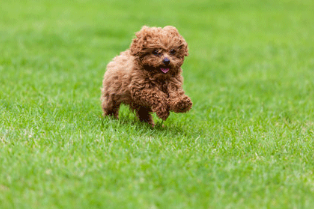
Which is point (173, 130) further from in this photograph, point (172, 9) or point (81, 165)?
point (172, 9)

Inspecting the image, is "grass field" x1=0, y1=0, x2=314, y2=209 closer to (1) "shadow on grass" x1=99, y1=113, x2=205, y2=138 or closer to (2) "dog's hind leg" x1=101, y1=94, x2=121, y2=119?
(1) "shadow on grass" x1=99, y1=113, x2=205, y2=138

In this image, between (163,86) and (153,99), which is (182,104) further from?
(163,86)

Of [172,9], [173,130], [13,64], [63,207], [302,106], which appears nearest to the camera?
[63,207]

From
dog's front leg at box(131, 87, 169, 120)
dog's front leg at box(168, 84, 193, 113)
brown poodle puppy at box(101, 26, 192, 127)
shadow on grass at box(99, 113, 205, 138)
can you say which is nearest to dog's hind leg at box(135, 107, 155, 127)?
shadow on grass at box(99, 113, 205, 138)

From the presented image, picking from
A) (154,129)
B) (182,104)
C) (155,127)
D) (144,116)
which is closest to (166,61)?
(182,104)

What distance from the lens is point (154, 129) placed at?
5.47 metres

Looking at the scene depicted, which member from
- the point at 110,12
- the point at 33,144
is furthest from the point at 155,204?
the point at 110,12

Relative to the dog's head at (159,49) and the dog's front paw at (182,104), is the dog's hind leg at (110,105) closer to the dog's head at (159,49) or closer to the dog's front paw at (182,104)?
the dog's head at (159,49)

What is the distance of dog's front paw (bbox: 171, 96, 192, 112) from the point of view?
4.88m

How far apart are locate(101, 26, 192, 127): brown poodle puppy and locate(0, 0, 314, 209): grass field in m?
0.36

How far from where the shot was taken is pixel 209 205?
351 centimetres

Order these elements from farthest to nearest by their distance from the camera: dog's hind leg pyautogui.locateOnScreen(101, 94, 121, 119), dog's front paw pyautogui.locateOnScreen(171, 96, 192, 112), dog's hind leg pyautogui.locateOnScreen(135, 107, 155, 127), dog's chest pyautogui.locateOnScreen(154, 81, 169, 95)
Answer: dog's hind leg pyautogui.locateOnScreen(135, 107, 155, 127) < dog's hind leg pyautogui.locateOnScreen(101, 94, 121, 119) < dog's chest pyautogui.locateOnScreen(154, 81, 169, 95) < dog's front paw pyautogui.locateOnScreen(171, 96, 192, 112)

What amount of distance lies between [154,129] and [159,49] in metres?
1.00

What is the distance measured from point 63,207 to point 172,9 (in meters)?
15.2
